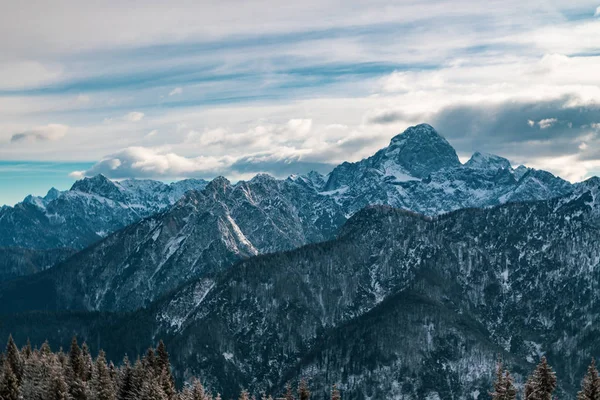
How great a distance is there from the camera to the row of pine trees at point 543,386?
108 meters

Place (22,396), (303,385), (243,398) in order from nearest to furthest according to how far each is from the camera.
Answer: (303,385) < (243,398) < (22,396)

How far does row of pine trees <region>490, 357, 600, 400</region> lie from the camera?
4257 inches

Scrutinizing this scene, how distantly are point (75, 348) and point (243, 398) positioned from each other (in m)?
59.8

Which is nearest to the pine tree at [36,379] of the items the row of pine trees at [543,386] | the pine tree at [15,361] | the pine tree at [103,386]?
the pine tree at [15,361]

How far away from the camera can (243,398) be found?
479ft

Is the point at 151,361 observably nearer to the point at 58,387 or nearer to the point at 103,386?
the point at 103,386

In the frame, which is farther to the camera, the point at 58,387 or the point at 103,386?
the point at 103,386

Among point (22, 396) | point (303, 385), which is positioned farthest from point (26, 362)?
point (303, 385)

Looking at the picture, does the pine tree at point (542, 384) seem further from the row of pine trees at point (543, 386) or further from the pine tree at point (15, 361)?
the pine tree at point (15, 361)

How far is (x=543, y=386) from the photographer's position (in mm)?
115875

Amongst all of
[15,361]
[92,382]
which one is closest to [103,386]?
[92,382]

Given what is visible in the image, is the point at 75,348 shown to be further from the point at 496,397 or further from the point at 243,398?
the point at 496,397

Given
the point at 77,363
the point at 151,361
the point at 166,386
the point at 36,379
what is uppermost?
the point at 77,363

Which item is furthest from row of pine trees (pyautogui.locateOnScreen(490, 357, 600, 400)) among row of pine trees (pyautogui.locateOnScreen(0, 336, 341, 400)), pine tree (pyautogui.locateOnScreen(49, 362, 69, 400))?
pine tree (pyautogui.locateOnScreen(49, 362, 69, 400))
